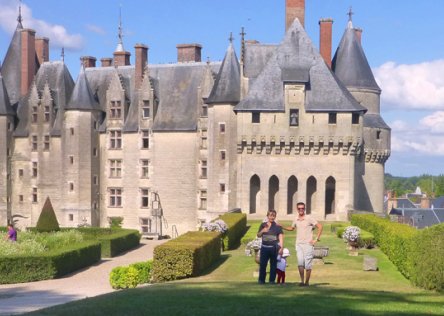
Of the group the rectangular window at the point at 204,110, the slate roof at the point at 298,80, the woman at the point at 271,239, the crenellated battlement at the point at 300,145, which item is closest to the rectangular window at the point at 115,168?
the rectangular window at the point at 204,110

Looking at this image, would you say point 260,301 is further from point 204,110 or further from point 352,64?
point 204,110

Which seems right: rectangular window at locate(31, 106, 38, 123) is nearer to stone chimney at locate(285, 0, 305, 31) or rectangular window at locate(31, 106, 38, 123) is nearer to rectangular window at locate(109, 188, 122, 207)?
rectangular window at locate(109, 188, 122, 207)

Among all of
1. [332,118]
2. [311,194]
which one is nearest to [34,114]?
[311,194]

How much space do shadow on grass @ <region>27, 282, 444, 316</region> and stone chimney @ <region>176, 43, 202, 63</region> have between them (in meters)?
38.9

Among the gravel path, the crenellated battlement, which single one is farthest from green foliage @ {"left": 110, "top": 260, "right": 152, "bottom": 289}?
the crenellated battlement

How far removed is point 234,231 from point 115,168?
856 inches

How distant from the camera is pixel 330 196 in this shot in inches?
1833

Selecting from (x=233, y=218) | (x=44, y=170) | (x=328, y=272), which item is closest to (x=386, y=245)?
(x=328, y=272)

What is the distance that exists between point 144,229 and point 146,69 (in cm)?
1138

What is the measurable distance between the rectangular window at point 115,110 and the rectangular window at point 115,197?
204 inches

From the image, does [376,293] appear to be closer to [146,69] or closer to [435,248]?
[435,248]

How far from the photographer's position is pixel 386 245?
27.8 m

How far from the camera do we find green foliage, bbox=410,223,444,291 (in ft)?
63.9

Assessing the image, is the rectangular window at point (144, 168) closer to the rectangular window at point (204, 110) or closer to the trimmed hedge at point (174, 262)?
the rectangular window at point (204, 110)
